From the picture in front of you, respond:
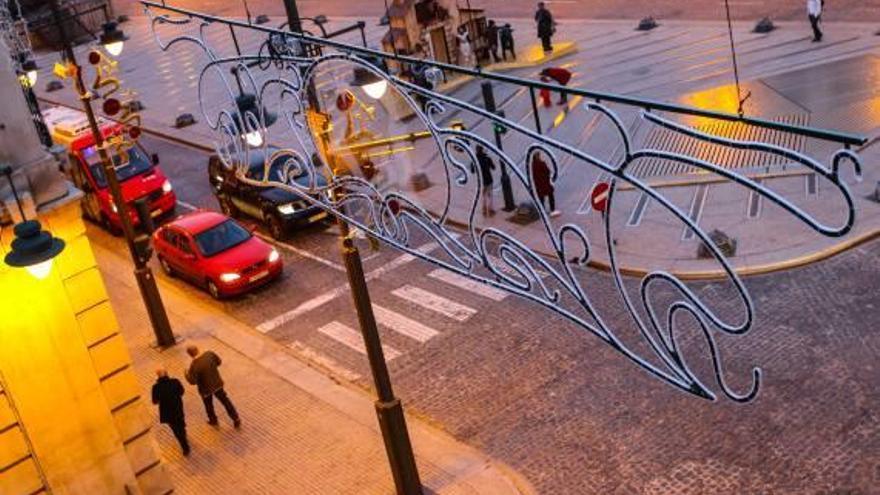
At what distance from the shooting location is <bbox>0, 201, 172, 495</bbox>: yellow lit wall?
33.6 ft

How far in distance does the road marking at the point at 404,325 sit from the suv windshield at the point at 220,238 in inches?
150

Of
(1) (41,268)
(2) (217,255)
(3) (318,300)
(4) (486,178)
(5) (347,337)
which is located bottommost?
(5) (347,337)

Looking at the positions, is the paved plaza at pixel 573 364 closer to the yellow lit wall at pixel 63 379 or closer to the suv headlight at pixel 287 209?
the suv headlight at pixel 287 209

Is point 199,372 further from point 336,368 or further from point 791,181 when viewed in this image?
point 791,181

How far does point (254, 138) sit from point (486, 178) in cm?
972

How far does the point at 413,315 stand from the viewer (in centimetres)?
1822

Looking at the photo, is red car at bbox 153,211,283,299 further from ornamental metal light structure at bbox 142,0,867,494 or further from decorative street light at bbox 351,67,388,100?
decorative street light at bbox 351,67,388,100

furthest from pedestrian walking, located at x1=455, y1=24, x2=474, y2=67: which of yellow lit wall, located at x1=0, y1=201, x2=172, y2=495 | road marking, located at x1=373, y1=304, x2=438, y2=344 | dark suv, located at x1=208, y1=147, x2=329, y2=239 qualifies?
yellow lit wall, located at x1=0, y1=201, x2=172, y2=495

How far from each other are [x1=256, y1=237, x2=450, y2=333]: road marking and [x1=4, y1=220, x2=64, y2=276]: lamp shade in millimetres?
10037

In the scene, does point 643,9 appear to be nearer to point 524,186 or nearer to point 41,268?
point 524,186

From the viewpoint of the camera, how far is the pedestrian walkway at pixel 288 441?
1381 centimetres

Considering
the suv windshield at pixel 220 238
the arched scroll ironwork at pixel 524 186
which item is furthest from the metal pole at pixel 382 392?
the suv windshield at pixel 220 238

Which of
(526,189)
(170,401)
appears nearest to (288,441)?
(170,401)

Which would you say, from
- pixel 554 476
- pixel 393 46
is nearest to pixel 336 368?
pixel 554 476
